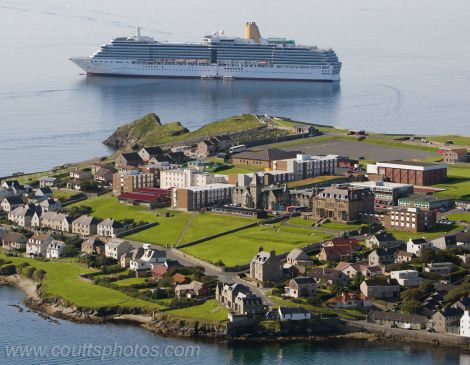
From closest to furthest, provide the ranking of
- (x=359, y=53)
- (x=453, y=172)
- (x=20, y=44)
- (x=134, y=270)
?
(x=134, y=270) → (x=453, y=172) → (x=359, y=53) → (x=20, y=44)

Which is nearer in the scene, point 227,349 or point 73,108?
point 227,349

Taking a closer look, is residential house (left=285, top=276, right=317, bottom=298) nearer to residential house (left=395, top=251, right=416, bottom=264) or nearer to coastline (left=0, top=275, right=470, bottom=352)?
coastline (left=0, top=275, right=470, bottom=352)

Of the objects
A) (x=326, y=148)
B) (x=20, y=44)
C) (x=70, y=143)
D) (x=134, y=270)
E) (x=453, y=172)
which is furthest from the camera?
(x=20, y=44)

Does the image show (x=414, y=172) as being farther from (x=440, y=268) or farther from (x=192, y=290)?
(x=192, y=290)

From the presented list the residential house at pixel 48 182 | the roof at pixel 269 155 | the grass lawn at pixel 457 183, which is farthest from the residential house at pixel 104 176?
the grass lawn at pixel 457 183

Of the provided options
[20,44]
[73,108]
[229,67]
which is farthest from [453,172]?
[20,44]

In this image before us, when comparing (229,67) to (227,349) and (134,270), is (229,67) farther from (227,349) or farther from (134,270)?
(227,349)

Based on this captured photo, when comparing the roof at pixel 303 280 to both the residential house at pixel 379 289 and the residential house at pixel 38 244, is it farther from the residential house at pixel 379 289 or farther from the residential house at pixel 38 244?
the residential house at pixel 38 244
